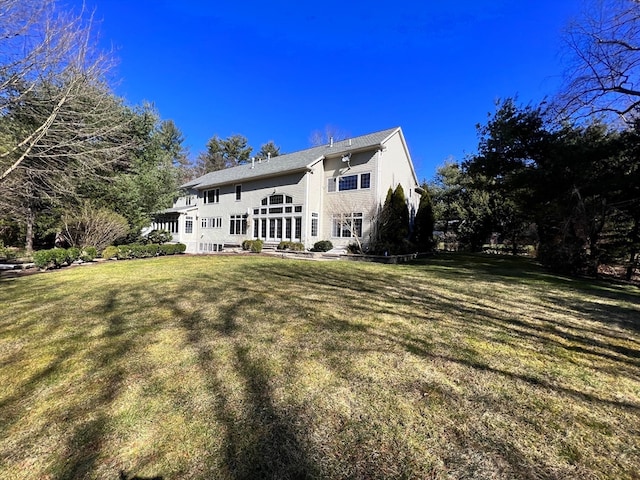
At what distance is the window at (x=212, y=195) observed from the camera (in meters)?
25.4

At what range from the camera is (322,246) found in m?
18.0

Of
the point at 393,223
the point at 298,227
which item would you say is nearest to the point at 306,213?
the point at 298,227

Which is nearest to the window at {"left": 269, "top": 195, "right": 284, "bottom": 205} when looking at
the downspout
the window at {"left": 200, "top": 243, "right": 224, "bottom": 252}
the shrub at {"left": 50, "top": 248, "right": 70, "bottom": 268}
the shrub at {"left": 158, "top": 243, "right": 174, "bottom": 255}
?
the downspout

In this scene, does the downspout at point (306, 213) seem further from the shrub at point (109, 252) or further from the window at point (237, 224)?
the shrub at point (109, 252)

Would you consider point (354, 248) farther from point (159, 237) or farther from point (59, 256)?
point (159, 237)

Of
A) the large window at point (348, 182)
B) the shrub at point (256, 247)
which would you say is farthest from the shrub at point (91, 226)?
the large window at point (348, 182)

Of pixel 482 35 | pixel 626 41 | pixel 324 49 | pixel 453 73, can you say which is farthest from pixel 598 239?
pixel 324 49

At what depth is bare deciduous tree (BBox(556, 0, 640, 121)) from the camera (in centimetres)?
959

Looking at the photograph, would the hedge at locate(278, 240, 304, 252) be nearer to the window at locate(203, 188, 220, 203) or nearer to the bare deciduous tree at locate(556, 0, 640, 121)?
the window at locate(203, 188, 220, 203)

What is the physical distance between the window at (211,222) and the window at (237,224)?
1545 mm

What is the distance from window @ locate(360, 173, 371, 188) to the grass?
1283 centimetres

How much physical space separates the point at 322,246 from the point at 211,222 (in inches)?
501

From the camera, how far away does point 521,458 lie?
199cm

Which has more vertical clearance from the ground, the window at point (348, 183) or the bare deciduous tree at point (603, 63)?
the bare deciduous tree at point (603, 63)
